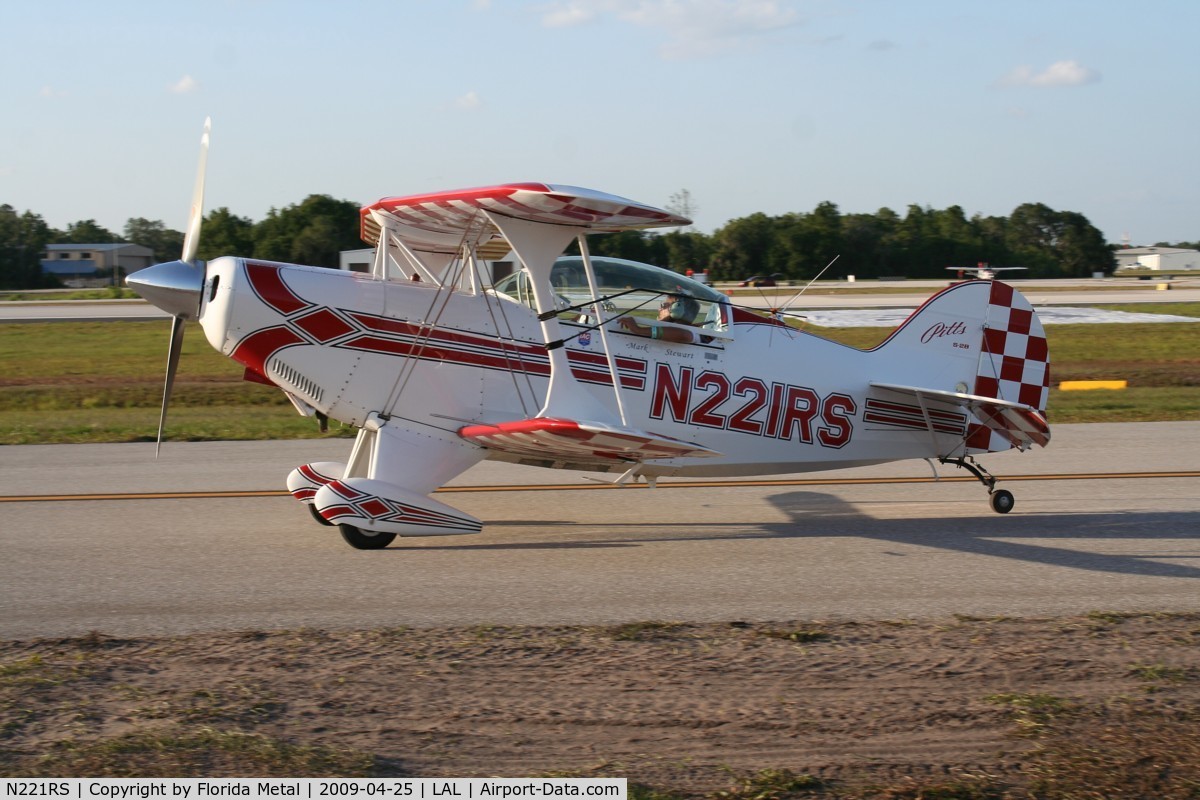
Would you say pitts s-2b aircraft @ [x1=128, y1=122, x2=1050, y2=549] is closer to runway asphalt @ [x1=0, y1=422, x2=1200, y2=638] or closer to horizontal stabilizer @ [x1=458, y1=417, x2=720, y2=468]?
horizontal stabilizer @ [x1=458, y1=417, x2=720, y2=468]

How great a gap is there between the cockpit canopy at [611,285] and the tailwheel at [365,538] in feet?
6.89

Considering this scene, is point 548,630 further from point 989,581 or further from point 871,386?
point 871,386

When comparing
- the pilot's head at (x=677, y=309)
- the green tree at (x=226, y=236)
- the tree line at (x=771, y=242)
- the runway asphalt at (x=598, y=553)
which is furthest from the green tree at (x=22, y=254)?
the pilot's head at (x=677, y=309)

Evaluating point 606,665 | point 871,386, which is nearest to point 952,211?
point 871,386

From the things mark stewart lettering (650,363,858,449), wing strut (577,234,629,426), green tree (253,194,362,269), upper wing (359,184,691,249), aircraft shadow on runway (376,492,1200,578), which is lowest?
aircraft shadow on runway (376,492,1200,578)

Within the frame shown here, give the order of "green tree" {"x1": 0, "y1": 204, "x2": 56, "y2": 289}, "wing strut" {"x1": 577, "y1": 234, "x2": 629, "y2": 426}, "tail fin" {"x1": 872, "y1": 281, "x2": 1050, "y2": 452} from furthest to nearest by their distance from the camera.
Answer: "green tree" {"x1": 0, "y1": 204, "x2": 56, "y2": 289} → "tail fin" {"x1": 872, "y1": 281, "x2": 1050, "y2": 452} → "wing strut" {"x1": 577, "y1": 234, "x2": 629, "y2": 426}

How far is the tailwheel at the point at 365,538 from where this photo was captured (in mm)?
7691

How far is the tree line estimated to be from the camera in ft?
145

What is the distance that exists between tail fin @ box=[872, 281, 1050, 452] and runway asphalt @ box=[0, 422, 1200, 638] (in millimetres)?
1007

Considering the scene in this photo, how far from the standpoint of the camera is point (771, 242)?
49938 mm

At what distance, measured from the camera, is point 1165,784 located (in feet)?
13.3

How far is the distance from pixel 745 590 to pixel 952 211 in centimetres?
7147

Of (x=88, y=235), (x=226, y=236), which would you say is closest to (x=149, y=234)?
(x=88, y=235)

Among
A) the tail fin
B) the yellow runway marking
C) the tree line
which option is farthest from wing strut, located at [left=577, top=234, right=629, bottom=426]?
the tree line
